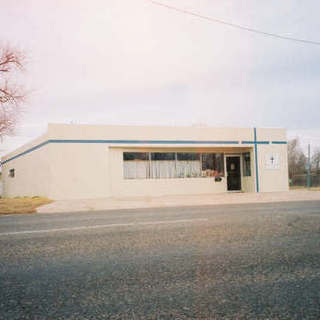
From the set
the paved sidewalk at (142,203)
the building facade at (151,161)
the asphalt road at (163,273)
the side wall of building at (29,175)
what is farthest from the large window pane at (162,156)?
the asphalt road at (163,273)

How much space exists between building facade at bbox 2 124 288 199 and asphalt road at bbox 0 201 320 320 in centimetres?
1295

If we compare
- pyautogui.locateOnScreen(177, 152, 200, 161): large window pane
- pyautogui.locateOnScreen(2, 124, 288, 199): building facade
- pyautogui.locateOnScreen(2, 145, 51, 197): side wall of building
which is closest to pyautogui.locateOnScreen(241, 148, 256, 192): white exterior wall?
pyautogui.locateOnScreen(2, 124, 288, 199): building facade

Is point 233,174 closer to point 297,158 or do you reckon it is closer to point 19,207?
point 19,207

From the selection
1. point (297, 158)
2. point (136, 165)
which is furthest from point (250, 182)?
point (297, 158)

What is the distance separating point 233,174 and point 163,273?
19677mm

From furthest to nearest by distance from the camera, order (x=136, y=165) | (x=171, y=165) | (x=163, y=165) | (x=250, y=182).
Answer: (x=250, y=182) < (x=171, y=165) < (x=163, y=165) < (x=136, y=165)

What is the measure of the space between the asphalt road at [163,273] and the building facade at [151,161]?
510 inches

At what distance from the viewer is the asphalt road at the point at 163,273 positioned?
98.7 inches

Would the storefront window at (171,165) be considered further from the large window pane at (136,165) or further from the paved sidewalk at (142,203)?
the paved sidewalk at (142,203)

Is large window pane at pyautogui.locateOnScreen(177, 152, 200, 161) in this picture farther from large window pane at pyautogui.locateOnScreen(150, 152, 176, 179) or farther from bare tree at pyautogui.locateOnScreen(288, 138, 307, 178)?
bare tree at pyautogui.locateOnScreen(288, 138, 307, 178)

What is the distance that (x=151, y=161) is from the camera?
811 inches

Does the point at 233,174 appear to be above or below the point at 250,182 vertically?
above

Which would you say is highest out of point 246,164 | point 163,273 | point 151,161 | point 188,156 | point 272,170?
point 188,156

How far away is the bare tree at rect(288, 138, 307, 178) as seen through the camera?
56688 mm
